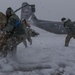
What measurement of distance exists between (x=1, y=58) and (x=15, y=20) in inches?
46.4

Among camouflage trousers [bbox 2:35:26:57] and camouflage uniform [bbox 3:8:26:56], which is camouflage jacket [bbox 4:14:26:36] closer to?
camouflage uniform [bbox 3:8:26:56]

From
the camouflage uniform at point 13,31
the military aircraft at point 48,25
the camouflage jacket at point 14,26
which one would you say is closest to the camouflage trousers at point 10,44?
the camouflage uniform at point 13,31

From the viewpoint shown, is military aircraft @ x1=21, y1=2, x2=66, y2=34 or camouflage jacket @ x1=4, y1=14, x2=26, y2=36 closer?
camouflage jacket @ x1=4, y1=14, x2=26, y2=36

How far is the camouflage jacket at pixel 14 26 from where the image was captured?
8118 mm

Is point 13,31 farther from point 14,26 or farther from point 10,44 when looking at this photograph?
point 10,44

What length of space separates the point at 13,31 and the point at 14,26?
0.22 m

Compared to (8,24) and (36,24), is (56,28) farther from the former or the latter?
(8,24)

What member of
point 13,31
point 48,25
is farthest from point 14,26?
point 48,25

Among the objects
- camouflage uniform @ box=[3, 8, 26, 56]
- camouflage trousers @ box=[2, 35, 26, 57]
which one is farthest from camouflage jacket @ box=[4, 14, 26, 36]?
camouflage trousers @ box=[2, 35, 26, 57]

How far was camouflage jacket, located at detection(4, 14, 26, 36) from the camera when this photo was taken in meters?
8.12

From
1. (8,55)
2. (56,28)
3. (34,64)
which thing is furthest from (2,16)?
(56,28)

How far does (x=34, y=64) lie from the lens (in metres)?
7.93

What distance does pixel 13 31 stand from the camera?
27.8ft

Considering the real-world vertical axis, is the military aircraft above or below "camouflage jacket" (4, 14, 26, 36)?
below
